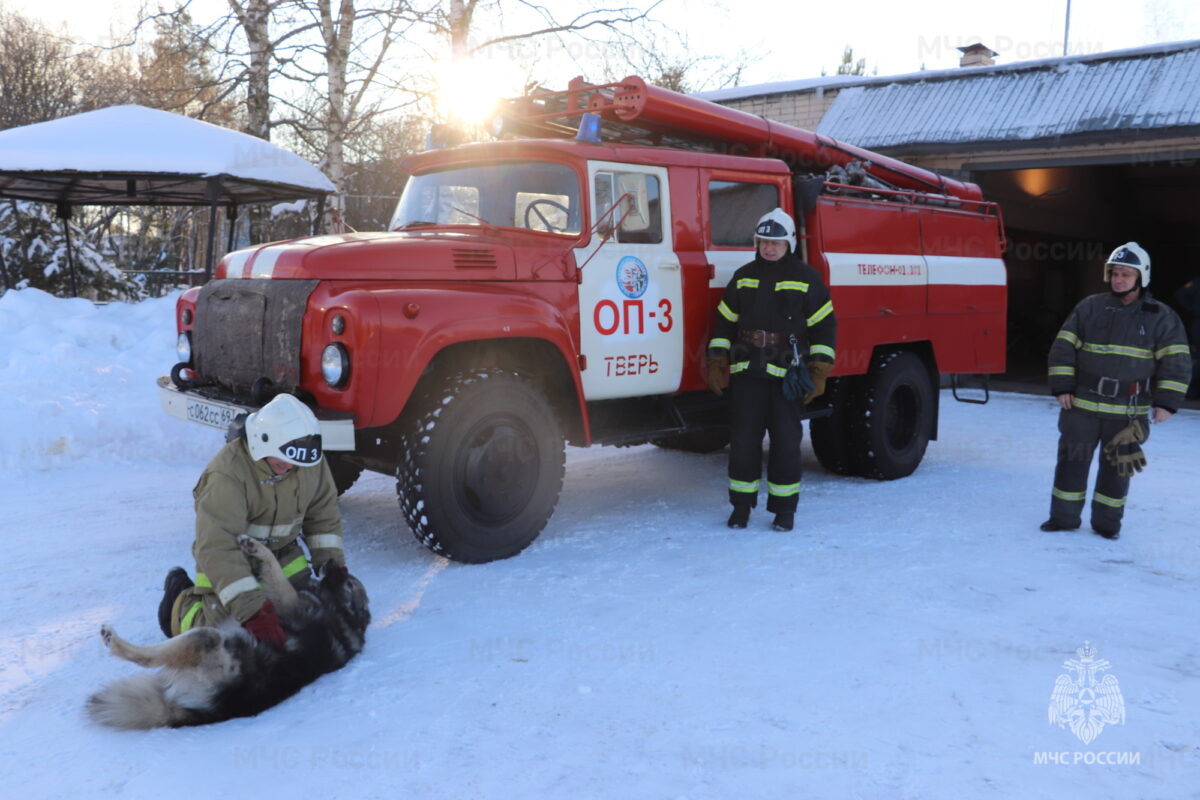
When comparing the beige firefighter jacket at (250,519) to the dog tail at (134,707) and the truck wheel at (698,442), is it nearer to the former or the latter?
the dog tail at (134,707)

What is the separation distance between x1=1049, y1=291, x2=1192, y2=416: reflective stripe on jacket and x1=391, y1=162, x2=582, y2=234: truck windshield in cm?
306

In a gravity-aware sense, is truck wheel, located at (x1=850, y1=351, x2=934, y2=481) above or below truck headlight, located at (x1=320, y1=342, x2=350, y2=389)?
below

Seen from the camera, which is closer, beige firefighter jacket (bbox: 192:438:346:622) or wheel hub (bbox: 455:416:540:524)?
beige firefighter jacket (bbox: 192:438:346:622)

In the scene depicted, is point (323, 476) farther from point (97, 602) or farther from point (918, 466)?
point (918, 466)

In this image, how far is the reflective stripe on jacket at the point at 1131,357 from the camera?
17.2 feet

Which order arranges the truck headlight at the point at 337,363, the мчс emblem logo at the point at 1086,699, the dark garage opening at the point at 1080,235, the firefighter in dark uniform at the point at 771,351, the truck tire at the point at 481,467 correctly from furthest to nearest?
the dark garage opening at the point at 1080,235 < the firefighter in dark uniform at the point at 771,351 < the truck tire at the point at 481,467 < the truck headlight at the point at 337,363 < the мчс emblem logo at the point at 1086,699

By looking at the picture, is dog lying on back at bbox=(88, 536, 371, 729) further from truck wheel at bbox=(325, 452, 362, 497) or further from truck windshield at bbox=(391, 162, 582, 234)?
A: truck windshield at bbox=(391, 162, 582, 234)

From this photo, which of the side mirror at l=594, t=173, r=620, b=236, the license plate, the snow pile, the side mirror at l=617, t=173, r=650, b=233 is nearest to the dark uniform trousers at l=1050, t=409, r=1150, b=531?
the side mirror at l=617, t=173, r=650, b=233

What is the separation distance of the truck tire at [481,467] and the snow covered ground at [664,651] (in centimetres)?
20

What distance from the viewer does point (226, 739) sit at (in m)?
3.05

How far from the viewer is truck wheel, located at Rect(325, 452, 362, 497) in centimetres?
585

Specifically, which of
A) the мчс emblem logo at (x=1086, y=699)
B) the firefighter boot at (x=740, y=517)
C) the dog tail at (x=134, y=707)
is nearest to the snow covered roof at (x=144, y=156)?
the firefighter boot at (x=740, y=517)

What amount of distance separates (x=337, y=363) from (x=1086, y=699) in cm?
337

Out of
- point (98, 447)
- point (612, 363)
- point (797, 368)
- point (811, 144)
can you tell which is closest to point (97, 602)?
point (612, 363)
